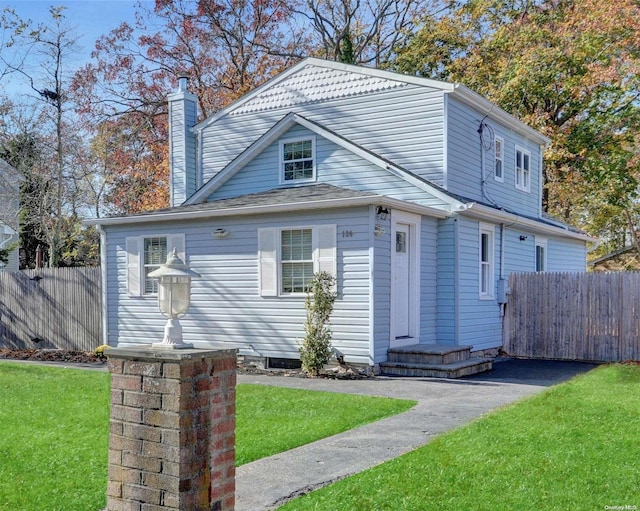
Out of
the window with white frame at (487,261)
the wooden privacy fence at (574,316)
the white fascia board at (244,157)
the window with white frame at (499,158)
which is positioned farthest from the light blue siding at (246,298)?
the window with white frame at (499,158)

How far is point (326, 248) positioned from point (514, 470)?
6607mm

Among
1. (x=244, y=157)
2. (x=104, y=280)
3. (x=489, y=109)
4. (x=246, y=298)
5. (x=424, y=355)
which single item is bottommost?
(x=424, y=355)

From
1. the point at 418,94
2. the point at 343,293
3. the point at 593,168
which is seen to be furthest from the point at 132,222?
the point at 593,168

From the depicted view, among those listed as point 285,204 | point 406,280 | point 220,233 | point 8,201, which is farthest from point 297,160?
point 8,201

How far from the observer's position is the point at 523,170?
17.1m

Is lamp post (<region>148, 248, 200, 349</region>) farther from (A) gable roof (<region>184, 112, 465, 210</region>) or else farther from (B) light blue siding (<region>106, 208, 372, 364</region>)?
(A) gable roof (<region>184, 112, 465, 210</region>)

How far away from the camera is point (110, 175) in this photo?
24.7 meters

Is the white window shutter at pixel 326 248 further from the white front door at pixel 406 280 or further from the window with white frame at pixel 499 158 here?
the window with white frame at pixel 499 158

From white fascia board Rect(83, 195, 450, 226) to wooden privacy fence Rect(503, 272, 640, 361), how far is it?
3.50 meters

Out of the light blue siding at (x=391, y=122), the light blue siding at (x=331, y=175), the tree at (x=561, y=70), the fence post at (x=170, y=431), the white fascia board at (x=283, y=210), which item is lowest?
the fence post at (x=170, y=431)

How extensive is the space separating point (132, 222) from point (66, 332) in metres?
3.71

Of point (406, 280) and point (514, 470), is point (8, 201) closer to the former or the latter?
point (406, 280)

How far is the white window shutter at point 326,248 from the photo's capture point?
11266 millimetres

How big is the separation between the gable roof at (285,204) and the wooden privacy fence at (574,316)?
11.6 feet
